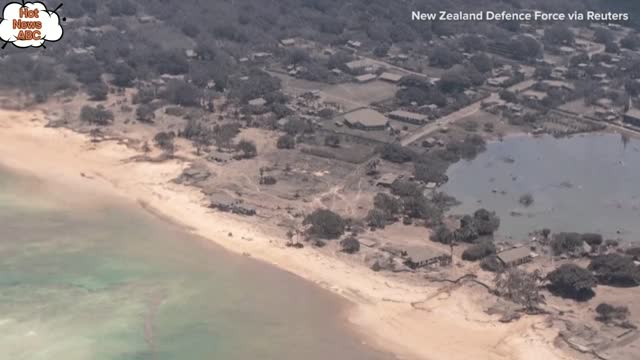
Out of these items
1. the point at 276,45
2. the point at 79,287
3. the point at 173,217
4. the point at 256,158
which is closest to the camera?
the point at 79,287

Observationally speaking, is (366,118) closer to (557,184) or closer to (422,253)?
(557,184)

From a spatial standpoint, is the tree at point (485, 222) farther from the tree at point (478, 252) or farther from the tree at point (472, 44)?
the tree at point (472, 44)

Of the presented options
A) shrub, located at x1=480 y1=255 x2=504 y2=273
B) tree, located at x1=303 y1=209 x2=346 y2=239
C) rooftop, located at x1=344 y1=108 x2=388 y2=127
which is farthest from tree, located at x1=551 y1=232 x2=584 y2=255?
rooftop, located at x1=344 y1=108 x2=388 y2=127

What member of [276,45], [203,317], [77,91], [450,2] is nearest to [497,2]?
[450,2]

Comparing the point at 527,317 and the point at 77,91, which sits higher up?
the point at 77,91

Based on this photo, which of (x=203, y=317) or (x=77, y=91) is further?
(x=77, y=91)

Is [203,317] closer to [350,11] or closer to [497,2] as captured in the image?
[350,11]
